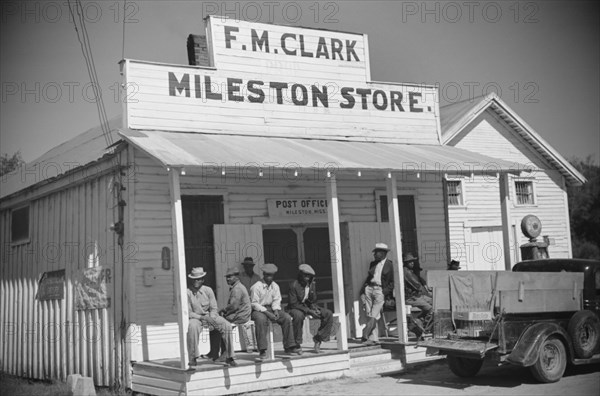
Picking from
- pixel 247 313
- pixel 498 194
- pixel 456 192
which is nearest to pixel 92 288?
pixel 247 313

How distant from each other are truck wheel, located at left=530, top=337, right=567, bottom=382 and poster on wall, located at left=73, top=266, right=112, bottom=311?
267 inches

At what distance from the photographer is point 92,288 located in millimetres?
12453

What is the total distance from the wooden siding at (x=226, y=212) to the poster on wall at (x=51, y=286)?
2.65 metres

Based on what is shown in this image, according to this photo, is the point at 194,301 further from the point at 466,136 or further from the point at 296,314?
the point at 466,136

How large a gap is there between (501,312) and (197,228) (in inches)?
208

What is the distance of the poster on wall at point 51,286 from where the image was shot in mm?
13592

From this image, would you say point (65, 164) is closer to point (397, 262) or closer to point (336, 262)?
point (336, 262)

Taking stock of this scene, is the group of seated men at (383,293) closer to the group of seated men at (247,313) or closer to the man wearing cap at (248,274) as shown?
the group of seated men at (247,313)

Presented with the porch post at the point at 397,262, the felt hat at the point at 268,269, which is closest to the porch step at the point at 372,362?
the porch post at the point at 397,262

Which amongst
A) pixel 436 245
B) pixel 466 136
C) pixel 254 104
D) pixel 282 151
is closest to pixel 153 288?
pixel 282 151

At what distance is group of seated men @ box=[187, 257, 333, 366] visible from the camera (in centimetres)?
1073

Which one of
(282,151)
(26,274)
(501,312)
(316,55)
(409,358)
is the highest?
(316,55)

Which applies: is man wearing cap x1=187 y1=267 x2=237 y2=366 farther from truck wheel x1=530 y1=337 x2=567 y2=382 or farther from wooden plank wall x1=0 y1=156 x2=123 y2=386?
truck wheel x1=530 y1=337 x2=567 y2=382

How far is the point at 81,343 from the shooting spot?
12758mm
